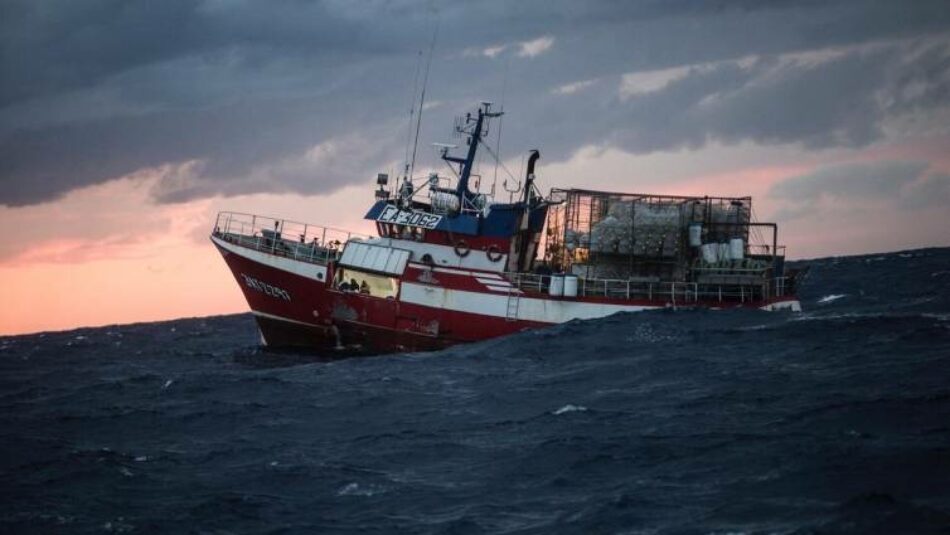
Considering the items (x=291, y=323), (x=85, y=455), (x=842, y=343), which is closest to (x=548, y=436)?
(x=85, y=455)

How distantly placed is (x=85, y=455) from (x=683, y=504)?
1573 centimetres

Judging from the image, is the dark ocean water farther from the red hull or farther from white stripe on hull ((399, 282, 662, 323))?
white stripe on hull ((399, 282, 662, 323))

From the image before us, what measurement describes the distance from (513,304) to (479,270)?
2120 mm

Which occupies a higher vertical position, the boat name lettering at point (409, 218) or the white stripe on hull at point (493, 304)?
the boat name lettering at point (409, 218)

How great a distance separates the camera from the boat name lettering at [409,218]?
49250 millimetres

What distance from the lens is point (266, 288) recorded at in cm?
5019

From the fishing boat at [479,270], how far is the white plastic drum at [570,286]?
0.30ft

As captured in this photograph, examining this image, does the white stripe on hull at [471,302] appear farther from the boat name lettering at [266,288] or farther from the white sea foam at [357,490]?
the white sea foam at [357,490]

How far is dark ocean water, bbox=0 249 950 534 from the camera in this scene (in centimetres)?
2084

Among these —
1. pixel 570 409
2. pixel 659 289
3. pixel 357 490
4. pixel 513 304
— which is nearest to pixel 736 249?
pixel 659 289

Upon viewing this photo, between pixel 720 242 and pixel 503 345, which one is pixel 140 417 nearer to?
pixel 503 345

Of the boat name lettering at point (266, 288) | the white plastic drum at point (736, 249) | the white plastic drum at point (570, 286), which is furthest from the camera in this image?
the white plastic drum at point (736, 249)

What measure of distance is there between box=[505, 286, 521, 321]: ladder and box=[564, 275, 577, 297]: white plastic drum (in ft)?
6.81

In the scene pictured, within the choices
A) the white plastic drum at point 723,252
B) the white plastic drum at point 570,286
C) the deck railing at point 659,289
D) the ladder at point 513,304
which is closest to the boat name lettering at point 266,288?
the ladder at point 513,304
